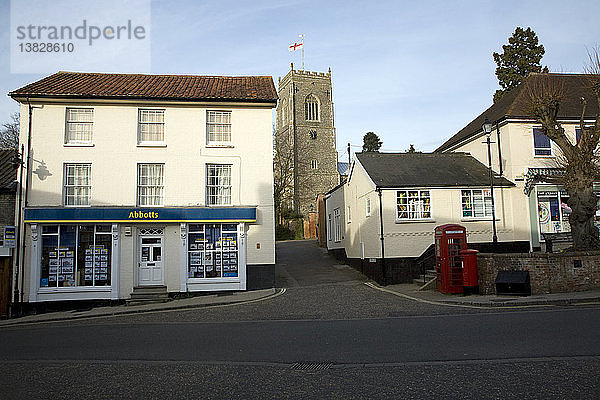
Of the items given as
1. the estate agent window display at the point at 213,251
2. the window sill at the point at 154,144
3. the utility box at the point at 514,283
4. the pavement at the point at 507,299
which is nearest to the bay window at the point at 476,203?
the pavement at the point at 507,299

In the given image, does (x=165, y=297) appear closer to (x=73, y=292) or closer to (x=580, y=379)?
(x=73, y=292)

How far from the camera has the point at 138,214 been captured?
2017cm

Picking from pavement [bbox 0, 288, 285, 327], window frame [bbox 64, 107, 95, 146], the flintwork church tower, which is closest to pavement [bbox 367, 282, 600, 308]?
pavement [bbox 0, 288, 285, 327]

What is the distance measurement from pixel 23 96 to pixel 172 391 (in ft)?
60.4

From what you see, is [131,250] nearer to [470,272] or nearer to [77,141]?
[77,141]

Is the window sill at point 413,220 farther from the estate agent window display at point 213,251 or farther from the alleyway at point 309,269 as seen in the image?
the estate agent window display at point 213,251

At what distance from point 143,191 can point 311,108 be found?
63168mm

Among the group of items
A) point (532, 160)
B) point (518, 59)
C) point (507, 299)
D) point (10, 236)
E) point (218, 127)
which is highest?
point (518, 59)

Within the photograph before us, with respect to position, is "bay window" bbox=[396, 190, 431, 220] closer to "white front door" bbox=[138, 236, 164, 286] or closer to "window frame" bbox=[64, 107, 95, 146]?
"white front door" bbox=[138, 236, 164, 286]

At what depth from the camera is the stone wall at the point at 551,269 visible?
15.9 meters

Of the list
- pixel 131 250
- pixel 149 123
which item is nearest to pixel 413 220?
pixel 131 250

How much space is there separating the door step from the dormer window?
63352 millimetres

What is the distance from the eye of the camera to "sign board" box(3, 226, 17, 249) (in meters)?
19.5

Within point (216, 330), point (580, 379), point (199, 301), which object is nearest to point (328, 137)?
point (199, 301)
